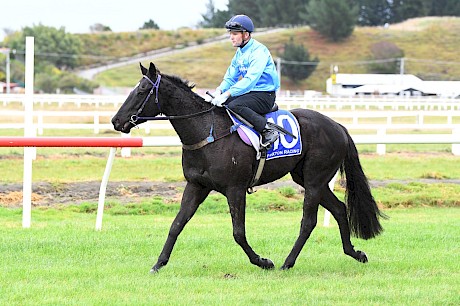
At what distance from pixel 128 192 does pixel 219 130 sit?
21.4ft

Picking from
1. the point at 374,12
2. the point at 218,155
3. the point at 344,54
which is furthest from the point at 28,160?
the point at 374,12

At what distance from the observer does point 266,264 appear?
7969 millimetres

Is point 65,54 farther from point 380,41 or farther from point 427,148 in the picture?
point 427,148

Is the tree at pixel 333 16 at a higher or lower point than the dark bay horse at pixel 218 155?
higher

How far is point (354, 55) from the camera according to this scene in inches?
4161

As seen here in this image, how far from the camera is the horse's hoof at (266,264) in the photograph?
7934 millimetres

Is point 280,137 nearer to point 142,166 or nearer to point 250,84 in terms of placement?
→ point 250,84

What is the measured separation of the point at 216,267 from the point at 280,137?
1342mm

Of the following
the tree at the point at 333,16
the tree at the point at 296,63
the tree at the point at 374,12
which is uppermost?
the tree at the point at 374,12

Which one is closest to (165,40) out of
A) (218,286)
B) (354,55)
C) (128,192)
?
(354,55)

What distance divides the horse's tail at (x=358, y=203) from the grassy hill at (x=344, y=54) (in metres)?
80.2

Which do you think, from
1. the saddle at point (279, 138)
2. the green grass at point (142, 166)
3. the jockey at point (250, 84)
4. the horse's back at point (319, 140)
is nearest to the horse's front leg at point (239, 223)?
the saddle at point (279, 138)

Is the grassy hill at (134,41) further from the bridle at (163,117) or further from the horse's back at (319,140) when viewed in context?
the bridle at (163,117)

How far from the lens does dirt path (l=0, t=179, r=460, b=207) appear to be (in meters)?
13.6
